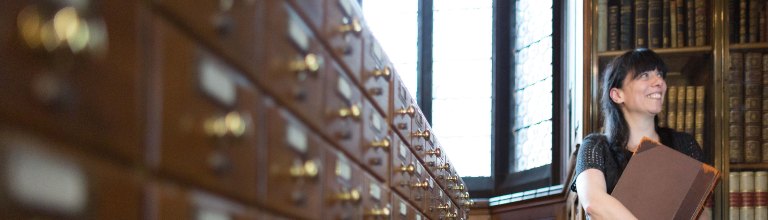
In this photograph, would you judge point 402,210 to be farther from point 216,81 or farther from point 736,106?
point 736,106

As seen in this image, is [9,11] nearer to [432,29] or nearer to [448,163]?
[448,163]

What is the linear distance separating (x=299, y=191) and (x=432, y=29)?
6.14m

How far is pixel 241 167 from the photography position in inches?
52.7

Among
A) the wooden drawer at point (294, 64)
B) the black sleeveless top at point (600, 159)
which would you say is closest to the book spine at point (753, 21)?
the black sleeveless top at point (600, 159)

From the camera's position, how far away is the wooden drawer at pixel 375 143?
2238 millimetres

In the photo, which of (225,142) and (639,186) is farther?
(639,186)

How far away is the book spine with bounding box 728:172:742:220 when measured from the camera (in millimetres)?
4746

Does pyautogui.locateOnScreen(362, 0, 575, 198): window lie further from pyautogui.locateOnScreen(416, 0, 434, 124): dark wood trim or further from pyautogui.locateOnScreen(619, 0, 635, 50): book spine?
pyautogui.locateOnScreen(619, 0, 635, 50): book spine

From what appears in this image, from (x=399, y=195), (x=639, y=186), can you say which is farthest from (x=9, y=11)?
(x=639, y=186)

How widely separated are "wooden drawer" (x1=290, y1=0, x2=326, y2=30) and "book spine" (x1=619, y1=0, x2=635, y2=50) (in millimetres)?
3460

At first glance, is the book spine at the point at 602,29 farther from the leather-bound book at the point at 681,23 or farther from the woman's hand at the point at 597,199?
the woman's hand at the point at 597,199

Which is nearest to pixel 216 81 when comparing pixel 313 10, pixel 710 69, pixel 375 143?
pixel 313 10

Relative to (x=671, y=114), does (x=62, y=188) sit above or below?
below

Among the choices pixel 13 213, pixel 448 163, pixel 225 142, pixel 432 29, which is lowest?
pixel 13 213
